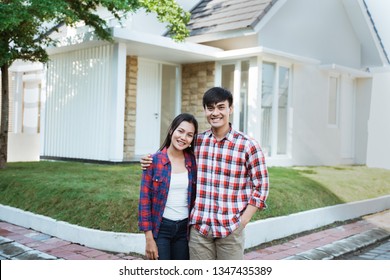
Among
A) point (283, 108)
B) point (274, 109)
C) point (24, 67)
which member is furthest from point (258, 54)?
point (24, 67)

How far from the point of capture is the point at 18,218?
5.82m

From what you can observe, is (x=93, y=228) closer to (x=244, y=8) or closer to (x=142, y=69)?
(x=142, y=69)

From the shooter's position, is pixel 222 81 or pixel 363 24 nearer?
pixel 222 81

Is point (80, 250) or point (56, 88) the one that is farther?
point (56, 88)

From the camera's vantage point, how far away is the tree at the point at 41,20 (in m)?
7.05

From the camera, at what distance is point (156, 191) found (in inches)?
102

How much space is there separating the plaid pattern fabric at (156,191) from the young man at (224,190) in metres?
0.07

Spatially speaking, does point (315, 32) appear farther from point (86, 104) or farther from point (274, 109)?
point (86, 104)

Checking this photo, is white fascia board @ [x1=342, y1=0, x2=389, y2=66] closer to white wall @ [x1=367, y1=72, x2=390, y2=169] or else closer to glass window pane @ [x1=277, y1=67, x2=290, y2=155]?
white wall @ [x1=367, y1=72, x2=390, y2=169]

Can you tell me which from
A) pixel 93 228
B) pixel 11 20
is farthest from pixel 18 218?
pixel 11 20

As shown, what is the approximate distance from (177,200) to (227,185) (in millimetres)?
297

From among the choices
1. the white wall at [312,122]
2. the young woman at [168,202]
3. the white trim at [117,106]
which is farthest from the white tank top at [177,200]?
the white wall at [312,122]

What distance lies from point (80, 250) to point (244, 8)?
796cm

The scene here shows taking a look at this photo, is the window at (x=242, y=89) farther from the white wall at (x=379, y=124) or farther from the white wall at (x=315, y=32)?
the white wall at (x=379, y=124)
